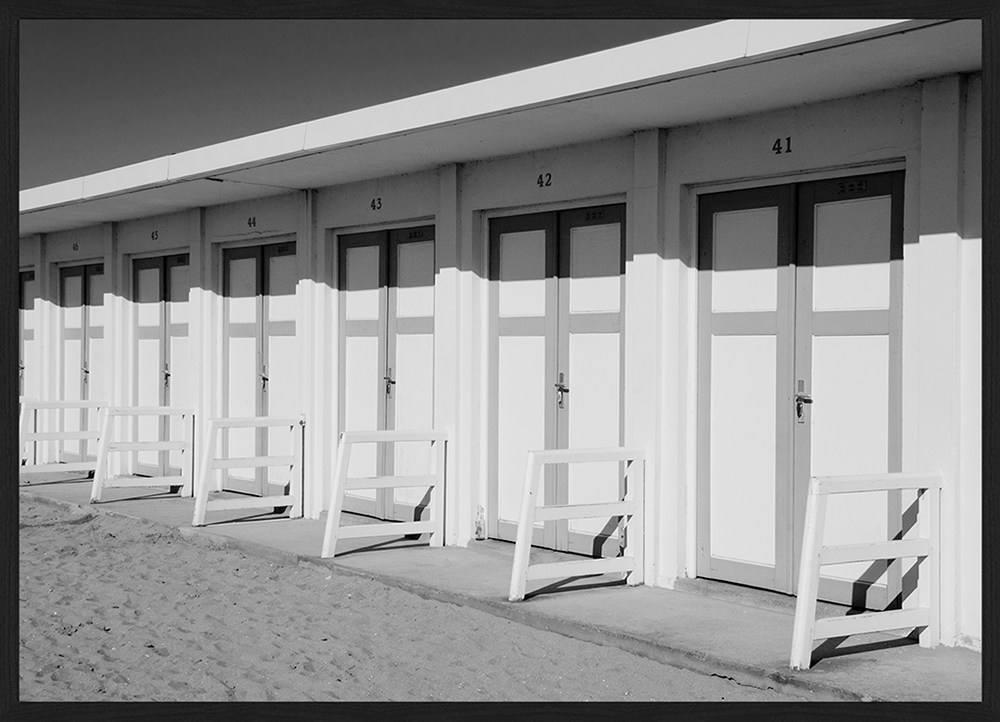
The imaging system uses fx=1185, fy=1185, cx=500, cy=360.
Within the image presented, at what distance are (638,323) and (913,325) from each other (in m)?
1.82

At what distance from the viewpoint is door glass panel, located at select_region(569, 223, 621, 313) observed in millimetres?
7789

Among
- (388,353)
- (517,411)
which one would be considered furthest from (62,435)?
(517,411)

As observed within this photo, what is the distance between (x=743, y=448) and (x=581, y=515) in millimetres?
1035

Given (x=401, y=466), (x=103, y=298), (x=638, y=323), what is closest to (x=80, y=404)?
(x=103, y=298)

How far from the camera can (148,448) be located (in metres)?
11.1

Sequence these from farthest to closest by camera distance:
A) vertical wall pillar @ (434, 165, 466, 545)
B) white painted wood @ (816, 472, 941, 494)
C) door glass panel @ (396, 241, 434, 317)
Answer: door glass panel @ (396, 241, 434, 317) < vertical wall pillar @ (434, 165, 466, 545) < white painted wood @ (816, 472, 941, 494)

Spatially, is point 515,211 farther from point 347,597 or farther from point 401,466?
Result: point 347,597

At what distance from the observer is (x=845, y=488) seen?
5395 mm

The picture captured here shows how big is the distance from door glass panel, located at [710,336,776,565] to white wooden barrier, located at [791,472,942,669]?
106cm

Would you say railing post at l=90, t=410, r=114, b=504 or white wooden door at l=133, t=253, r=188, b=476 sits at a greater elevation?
white wooden door at l=133, t=253, r=188, b=476

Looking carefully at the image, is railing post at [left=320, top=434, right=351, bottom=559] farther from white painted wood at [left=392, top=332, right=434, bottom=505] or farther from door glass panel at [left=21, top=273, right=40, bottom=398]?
door glass panel at [left=21, top=273, right=40, bottom=398]

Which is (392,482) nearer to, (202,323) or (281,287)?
(281,287)

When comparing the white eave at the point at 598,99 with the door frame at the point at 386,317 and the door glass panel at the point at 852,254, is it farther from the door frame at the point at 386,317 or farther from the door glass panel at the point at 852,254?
the door glass panel at the point at 852,254

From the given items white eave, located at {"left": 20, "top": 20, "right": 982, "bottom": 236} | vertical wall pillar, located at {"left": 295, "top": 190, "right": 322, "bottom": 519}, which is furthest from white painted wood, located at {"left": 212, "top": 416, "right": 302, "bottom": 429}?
white eave, located at {"left": 20, "top": 20, "right": 982, "bottom": 236}
